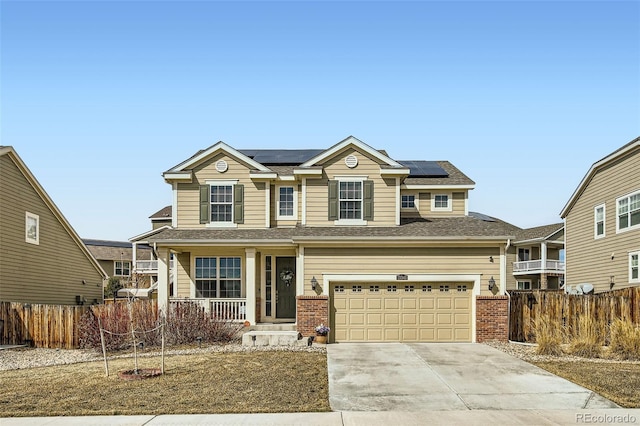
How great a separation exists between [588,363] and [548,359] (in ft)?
3.41

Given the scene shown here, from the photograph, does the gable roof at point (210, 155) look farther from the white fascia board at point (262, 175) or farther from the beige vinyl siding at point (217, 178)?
the white fascia board at point (262, 175)

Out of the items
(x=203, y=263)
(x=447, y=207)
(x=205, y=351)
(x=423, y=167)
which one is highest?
(x=423, y=167)

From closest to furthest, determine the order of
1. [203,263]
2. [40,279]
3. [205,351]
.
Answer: [205,351] → [203,263] → [40,279]

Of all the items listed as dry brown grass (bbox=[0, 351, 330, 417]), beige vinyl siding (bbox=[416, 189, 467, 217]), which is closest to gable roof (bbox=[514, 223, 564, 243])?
beige vinyl siding (bbox=[416, 189, 467, 217])

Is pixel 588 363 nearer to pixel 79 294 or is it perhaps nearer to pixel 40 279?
pixel 40 279

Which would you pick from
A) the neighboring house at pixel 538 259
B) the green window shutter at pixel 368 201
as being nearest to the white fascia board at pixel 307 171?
the green window shutter at pixel 368 201

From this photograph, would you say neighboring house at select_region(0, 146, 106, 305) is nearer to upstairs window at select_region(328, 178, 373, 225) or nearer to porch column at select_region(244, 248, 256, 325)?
porch column at select_region(244, 248, 256, 325)

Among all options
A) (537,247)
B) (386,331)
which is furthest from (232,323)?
(537,247)

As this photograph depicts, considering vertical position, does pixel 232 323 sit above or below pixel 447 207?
below

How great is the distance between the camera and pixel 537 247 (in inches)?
1738

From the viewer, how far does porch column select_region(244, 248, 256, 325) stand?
2128cm

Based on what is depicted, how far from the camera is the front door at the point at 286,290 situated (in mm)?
22906

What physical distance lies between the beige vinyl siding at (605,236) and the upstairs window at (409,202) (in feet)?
25.0

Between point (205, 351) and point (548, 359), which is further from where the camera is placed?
point (205, 351)
